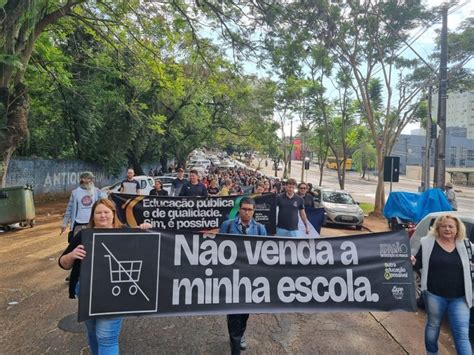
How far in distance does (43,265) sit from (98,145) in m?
18.8

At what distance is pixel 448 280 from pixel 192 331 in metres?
2.91

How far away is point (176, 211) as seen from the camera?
8.11 meters

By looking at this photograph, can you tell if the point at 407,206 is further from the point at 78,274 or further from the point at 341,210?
the point at 78,274

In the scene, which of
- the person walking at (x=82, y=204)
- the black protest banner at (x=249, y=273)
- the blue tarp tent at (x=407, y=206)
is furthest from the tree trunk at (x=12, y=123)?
the blue tarp tent at (x=407, y=206)

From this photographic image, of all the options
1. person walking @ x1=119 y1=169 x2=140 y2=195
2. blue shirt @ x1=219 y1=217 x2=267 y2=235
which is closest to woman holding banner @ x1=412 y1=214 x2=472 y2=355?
blue shirt @ x1=219 y1=217 x2=267 y2=235

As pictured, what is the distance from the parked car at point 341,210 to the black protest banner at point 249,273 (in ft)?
33.7

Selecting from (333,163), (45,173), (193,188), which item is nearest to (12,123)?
(193,188)

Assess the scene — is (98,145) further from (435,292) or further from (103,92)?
(435,292)

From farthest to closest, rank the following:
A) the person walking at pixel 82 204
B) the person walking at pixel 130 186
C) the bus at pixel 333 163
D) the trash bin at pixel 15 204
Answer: the bus at pixel 333 163 < the trash bin at pixel 15 204 < the person walking at pixel 130 186 < the person walking at pixel 82 204

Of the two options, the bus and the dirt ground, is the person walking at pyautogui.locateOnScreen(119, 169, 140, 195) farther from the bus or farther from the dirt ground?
the bus

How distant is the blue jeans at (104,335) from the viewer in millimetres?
3262

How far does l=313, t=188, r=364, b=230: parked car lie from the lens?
15.4m

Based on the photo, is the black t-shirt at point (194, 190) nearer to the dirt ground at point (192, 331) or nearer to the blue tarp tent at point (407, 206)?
Answer: the dirt ground at point (192, 331)

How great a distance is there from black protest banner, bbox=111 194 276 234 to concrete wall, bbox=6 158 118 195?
39.6ft
